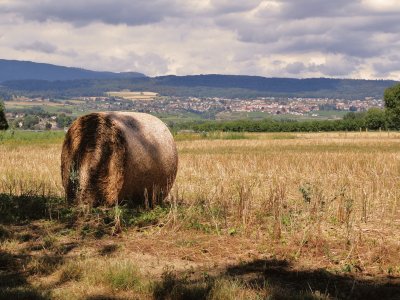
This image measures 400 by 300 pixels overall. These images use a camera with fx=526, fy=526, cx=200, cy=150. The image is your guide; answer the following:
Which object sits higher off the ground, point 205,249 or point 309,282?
point 309,282

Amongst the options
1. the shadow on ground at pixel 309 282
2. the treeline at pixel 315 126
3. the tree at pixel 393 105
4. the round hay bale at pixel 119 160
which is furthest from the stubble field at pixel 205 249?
the treeline at pixel 315 126

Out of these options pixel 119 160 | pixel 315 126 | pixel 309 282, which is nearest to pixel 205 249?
pixel 309 282

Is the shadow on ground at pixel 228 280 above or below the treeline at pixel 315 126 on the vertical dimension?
above

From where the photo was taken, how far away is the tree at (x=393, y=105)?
85.0 m

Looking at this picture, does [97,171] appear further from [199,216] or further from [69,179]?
[199,216]

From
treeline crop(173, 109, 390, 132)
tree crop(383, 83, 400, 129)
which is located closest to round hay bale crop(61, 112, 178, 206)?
tree crop(383, 83, 400, 129)

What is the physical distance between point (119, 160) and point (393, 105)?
8259cm

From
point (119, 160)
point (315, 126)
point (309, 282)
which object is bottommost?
→ point (315, 126)

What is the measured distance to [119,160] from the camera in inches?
480

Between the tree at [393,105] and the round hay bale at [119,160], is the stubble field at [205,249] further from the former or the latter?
the tree at [393,105]

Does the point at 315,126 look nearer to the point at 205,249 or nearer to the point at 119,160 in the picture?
the point at 119,160

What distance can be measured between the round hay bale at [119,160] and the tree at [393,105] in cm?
7864

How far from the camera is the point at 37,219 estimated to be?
1110 centimetres

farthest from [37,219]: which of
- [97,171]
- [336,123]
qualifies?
[336,123]
